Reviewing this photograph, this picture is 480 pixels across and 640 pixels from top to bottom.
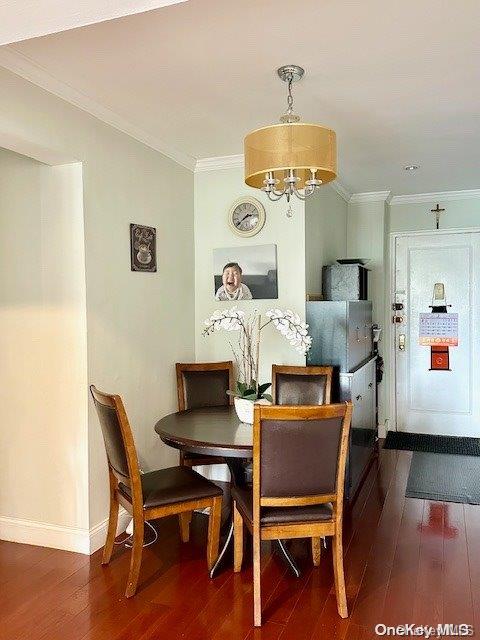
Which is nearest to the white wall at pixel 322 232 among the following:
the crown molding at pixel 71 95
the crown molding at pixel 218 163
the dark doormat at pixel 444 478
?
the crown molding at pixel 218 163

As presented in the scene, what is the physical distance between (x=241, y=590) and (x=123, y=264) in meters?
1.91

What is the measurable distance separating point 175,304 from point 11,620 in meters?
2.14

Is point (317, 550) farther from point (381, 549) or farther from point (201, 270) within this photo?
point (201, 270)

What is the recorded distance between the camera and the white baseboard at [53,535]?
2910 millimetres

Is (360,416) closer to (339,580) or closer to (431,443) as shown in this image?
(431,443)

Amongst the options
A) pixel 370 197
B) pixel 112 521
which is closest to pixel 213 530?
pixel 112 521

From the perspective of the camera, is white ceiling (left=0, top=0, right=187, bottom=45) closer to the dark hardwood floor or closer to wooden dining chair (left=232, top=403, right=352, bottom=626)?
wooden dining chair (left=232, top=403, right=352, bottom=626)

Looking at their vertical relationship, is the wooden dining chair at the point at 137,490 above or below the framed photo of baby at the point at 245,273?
below

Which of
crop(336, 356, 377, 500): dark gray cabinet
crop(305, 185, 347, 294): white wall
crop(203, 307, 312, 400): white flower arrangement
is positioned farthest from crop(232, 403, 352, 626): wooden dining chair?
crop(305, 185, 347, 294): white wall

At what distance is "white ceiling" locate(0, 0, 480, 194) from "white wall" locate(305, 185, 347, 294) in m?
0.62

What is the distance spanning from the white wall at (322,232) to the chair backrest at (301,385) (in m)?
0.68

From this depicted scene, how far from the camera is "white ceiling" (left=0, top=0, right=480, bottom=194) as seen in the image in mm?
2021

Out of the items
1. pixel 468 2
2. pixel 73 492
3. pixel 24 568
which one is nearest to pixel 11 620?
pixel 24 568

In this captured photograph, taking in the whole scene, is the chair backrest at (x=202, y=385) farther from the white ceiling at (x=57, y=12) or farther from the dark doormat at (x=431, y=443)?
the white ceiling at (x=57, y=12)
